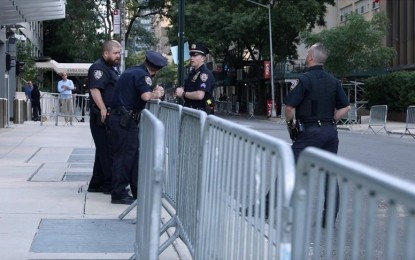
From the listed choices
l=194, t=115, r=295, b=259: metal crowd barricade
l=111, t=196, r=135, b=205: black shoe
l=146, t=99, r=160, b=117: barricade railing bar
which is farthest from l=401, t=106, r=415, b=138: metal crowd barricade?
l=194, t=115, r=295, b=259: metal crowd barricade

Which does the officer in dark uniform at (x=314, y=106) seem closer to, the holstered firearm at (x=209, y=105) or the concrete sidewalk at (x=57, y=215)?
the concrete sidewalk at (x=57, y=215)

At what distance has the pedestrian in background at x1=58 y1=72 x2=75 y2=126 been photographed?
25.5 meters

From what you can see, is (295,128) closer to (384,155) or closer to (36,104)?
(384,155)

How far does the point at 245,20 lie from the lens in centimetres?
4862

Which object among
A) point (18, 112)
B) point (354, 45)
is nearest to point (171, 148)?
point (18, 112)

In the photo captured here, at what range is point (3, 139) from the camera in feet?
59.2

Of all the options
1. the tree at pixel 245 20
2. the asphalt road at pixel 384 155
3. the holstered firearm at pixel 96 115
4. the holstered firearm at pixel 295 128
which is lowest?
the asphalt road at pixel 384 155

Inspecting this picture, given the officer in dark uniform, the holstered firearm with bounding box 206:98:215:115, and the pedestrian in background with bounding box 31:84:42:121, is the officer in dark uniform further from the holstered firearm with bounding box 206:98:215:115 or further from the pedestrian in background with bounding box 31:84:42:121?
the pedestrian in background with bounding box 31:84:42:121

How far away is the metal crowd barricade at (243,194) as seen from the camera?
9.45 ft

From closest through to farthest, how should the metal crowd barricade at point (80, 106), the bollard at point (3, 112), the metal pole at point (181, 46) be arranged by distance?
the metal pole at point (181, 46) → the bollard at point (3, 112) → the metal crowd barricade at point (80, 106)

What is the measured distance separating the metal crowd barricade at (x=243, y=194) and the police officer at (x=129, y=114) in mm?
3442

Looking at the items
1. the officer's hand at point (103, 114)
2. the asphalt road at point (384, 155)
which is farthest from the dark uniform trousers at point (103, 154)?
the asphalt road at point (384, 155)

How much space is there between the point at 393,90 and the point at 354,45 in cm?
580

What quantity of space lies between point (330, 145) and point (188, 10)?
141ft
